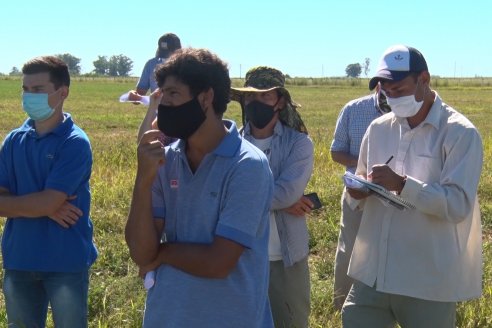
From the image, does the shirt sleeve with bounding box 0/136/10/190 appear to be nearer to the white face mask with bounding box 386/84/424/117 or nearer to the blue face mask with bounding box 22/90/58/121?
the blue face mask with bounding box 22/90/58/121

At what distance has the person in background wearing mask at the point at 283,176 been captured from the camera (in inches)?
159

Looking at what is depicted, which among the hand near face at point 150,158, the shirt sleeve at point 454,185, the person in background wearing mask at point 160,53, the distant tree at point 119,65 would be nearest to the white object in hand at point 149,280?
the hand near face at point 150,158

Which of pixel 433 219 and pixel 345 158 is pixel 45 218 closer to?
pixel 433 219

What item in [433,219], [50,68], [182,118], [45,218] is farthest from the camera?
[50,68]

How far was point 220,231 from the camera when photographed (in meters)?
2.54

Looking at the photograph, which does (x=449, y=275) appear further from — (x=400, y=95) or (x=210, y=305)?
(x=210, y=305)

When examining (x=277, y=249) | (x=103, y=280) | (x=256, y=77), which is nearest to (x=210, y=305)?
(x=277, y=249)

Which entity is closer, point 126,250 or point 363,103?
point 363,103

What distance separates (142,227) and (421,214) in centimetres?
148

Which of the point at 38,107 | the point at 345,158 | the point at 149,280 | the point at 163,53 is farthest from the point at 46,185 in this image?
the point at 163,53

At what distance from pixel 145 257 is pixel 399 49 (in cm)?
169

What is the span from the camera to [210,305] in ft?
8.52

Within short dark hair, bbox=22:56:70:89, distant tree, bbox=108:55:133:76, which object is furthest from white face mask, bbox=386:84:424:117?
distant tree, bbox=108:55:133:76

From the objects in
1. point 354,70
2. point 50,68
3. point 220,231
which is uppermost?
point 50,68
